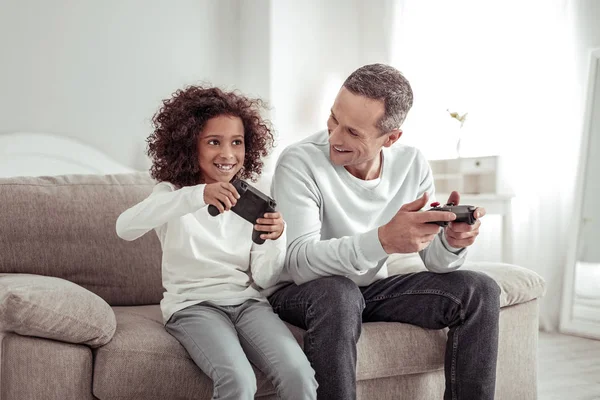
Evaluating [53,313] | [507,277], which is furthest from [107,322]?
[507,277]

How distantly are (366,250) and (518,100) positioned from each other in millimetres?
2396

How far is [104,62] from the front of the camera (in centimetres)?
359

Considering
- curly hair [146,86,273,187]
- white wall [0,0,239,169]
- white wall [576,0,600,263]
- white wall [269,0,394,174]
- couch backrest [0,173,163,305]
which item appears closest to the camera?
curly hair [146,86,273,187]

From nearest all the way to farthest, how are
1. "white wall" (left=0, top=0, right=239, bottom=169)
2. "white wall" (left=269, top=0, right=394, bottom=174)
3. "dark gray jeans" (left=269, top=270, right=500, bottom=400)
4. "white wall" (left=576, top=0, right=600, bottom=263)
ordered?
"dark gray jeans" (left=269, top=270, right=500, bottom=400) < "white wall" (left=576, top=0, right=600, bottom=263) < "white wall" (left=0, top=0, right=239, bottom=169) < "white wall" (left=269, top=0, right=394, bottom=174)

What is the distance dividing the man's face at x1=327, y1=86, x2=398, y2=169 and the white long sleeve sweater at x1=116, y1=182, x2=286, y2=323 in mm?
276

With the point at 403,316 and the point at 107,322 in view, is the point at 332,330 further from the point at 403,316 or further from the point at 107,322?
the point at 107,322

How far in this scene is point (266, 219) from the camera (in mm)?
1479

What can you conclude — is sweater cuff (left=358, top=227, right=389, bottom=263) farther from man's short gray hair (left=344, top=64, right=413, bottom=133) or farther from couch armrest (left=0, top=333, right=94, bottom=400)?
couch armrest (left=0, top=333, right=94, bottom=400)

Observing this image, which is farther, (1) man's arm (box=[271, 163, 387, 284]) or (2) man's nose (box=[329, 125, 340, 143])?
(2) man's nose (box=[329, 125, 340, 143])

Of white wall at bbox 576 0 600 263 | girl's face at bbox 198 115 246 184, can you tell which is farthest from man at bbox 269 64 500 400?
white wall at bbox 576 0 600 263

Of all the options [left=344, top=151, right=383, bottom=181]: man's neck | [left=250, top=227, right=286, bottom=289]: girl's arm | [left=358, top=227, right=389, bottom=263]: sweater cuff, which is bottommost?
[left=250, top=227, right=286, bottom=289]: girl's arm

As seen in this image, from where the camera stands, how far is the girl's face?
66.2 inches

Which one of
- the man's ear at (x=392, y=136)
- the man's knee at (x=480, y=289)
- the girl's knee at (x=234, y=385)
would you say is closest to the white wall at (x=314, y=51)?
the man's ear at (x=392, y=136)

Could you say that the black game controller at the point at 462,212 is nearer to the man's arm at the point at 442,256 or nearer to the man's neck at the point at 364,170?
the man's arm at the point at 442,256
